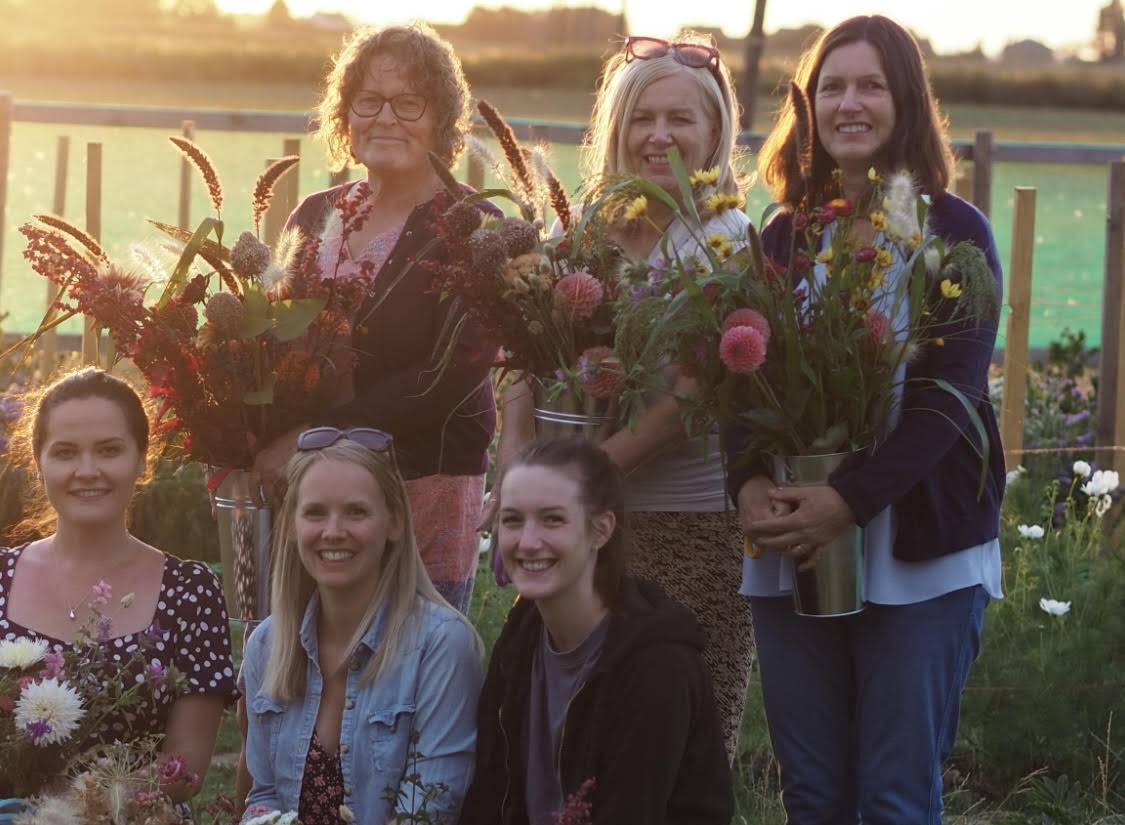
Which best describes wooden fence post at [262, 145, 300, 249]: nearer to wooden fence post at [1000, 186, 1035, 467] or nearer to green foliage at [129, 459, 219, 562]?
green foliage at [129, 459, 219, 562]

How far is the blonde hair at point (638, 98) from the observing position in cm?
330

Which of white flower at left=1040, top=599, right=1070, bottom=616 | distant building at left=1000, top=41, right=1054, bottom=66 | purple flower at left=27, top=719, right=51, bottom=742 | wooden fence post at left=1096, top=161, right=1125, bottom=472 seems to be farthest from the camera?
distant building at left=1000, top=41, right=1054, bottom=66

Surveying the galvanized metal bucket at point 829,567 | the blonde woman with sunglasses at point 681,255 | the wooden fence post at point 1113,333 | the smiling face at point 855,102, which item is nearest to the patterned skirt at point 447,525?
the blonde woman with sunglasses at point 681,255

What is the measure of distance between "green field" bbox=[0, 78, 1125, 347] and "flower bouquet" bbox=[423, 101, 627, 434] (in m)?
0.73

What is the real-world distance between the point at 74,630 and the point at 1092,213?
2287 cm

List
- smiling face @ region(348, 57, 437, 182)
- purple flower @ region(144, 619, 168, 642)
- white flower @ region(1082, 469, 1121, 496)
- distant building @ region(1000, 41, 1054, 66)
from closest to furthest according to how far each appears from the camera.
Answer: purple flower @ region(144, 619, 168, 642) < smiling face @ region(348, 57, 437, 182) < white flower @ region(1082, 469, 1121, 496) < distant building @ region(1000, 41, 1054, 66)

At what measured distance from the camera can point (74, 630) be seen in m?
3.29

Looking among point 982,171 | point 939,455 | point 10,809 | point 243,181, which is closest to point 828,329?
point 939,455

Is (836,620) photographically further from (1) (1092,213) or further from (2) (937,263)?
(1) (1092,213)

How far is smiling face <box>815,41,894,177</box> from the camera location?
3.03m

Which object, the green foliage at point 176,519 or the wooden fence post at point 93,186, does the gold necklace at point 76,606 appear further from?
the wooden fence post at point 93,186

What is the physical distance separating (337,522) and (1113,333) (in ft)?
16.4

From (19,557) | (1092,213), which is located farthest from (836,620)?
(1092,213)

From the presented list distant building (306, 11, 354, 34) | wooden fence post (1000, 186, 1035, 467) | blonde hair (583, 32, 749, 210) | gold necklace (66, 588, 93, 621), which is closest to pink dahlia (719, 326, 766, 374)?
blonde hair (583, 32, 749, 210)
